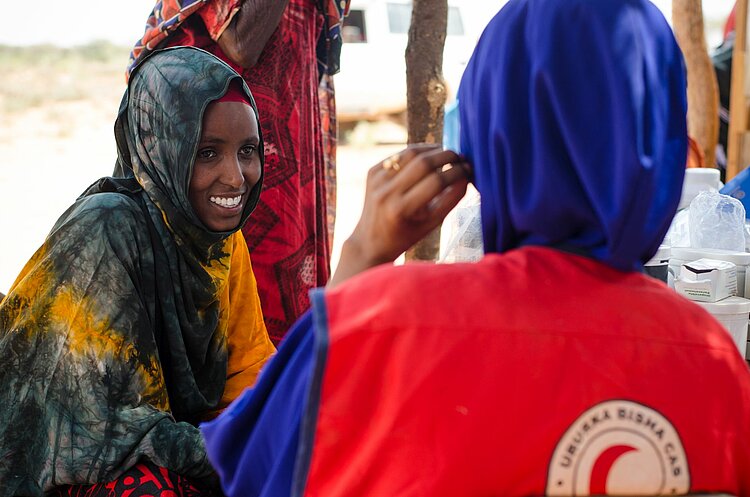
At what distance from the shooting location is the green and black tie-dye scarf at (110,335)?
192 centimetres

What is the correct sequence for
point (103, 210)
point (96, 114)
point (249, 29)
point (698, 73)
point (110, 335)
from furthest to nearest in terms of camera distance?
point (96, 114) < point (698, 73) < point (249, 29) < point (103, 210) < point (110, 335)

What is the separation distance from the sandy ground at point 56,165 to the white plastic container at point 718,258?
4270mm

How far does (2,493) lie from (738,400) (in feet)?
5.31

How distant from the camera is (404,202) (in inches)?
52.6

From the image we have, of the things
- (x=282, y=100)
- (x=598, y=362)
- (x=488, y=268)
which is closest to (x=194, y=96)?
(x=282, y=100)

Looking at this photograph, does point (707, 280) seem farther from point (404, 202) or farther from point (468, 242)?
point (404, 202)

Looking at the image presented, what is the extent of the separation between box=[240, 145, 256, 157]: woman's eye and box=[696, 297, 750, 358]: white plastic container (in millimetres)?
1268

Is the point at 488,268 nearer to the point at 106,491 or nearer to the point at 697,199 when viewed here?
the point at 106,491

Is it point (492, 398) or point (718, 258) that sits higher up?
point (492, 398)

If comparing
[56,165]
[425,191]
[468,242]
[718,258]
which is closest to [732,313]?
[718,258]

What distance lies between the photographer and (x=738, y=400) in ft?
3.94

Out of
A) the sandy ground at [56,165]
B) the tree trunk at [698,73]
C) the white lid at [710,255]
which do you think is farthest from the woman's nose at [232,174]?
the sandy ground at [56,165]

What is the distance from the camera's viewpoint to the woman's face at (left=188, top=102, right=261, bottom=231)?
2258mm

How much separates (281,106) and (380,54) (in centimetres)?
998
